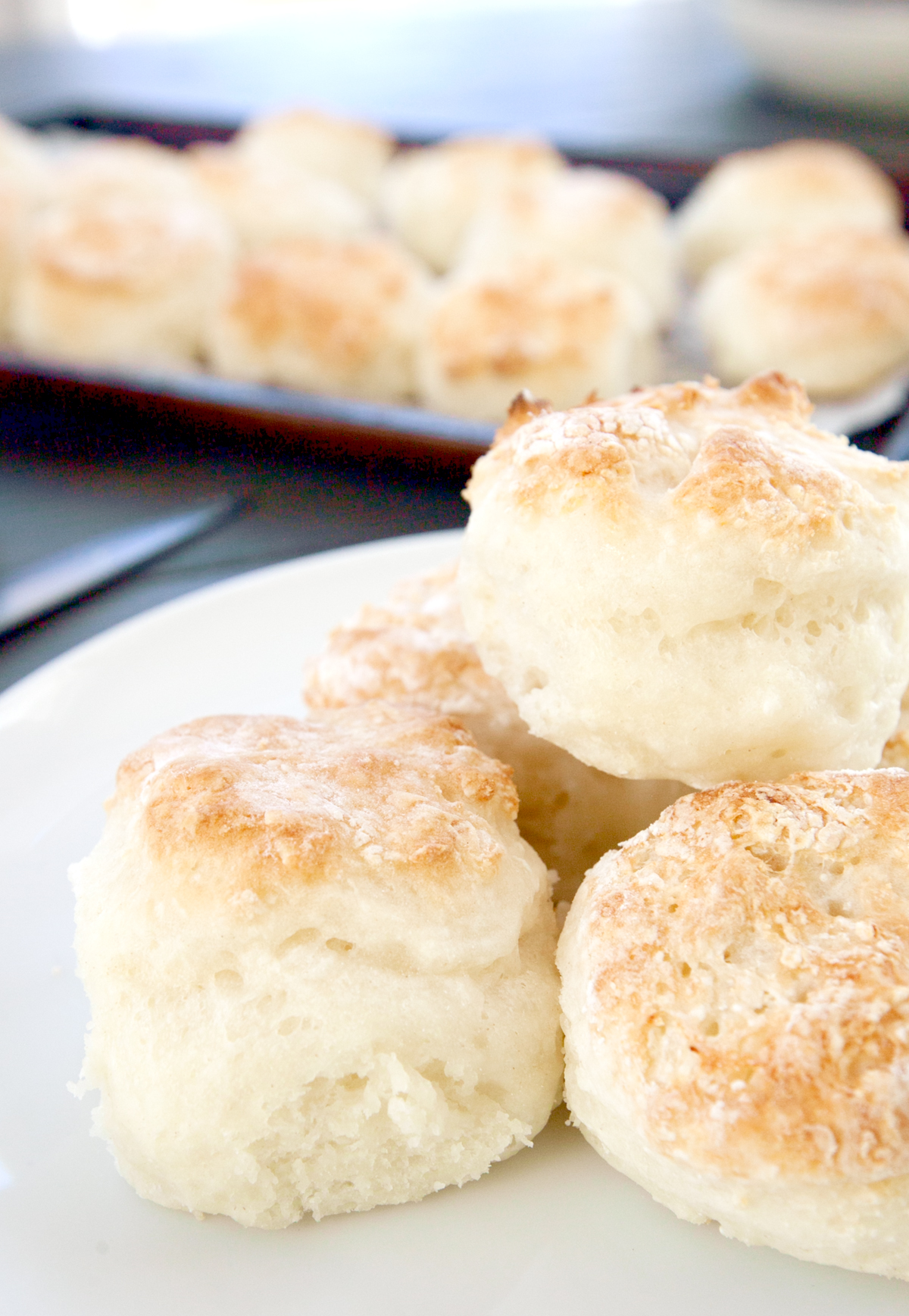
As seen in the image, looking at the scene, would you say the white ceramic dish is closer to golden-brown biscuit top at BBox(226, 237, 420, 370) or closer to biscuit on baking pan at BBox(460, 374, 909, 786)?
golden-brown biscuit top at BBox(226, 237, 420, 370)

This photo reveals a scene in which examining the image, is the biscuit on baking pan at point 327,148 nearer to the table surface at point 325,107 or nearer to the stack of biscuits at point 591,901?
the table surface at point 325,107

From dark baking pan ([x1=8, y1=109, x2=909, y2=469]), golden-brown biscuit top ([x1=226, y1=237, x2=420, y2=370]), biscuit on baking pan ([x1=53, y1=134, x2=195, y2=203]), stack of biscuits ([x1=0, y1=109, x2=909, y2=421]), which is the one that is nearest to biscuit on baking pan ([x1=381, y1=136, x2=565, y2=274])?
stack of biscuits ([x1=0, y1=109, x2=909, y2=421])

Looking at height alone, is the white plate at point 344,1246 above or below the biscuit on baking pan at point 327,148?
below

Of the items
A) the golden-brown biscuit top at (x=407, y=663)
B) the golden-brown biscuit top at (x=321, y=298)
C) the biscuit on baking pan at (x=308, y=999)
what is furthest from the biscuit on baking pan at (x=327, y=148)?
the biscuit on baking pan at (x=308, y=999)

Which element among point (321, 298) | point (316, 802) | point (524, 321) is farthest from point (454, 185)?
point (316, 802)

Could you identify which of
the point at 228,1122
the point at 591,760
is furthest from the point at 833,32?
the point at 228,1122

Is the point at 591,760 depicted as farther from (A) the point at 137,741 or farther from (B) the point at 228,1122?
(A) the point at 137,741
